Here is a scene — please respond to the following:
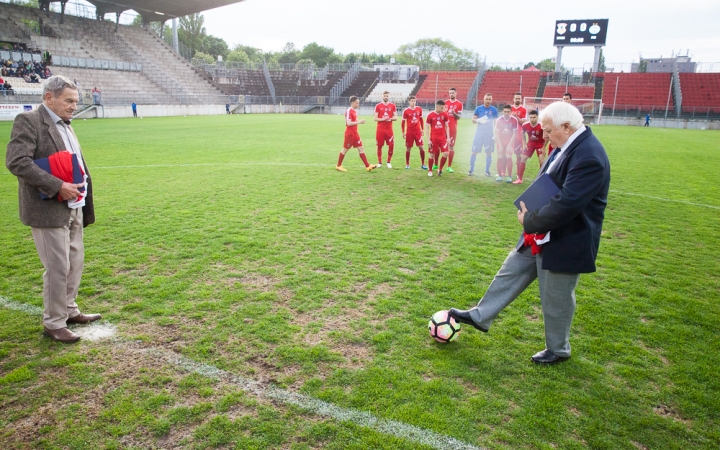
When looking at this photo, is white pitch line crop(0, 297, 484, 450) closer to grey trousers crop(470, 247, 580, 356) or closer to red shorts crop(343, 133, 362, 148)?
grey trousers crop(470, 247, 580, 356)

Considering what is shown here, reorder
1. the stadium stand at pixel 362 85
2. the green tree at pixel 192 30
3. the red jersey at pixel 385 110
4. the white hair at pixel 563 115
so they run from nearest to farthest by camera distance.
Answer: the white hair at pixel 563 115, the red jersey at pixel 385 110, the stadium stand at pixel 362 85, the green tree at pixel 192 30

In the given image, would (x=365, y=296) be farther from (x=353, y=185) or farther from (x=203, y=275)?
(x=353, y=185)

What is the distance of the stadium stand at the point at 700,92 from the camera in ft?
122

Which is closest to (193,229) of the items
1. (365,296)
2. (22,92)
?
(365,296)

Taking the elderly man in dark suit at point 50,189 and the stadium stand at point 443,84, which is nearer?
the elderly man in dark suit at point 50,189

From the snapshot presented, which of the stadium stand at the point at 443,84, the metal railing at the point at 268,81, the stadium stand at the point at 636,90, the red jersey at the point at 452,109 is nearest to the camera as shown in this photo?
the red jersey at the point at 452,109

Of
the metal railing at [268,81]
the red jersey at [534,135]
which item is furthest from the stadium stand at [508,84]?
the red jersey at [534,135]

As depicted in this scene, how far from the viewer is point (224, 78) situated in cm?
5428

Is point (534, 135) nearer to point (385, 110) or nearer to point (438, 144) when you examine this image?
point (438, 144)

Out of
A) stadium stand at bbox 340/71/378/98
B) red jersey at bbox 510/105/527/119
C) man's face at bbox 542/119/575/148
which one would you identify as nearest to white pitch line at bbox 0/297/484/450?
man's face at bbox 542/119/575/148

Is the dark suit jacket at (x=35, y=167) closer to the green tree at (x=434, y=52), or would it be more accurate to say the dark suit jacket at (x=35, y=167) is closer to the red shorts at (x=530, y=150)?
the red shorts at (x=530, y=150)

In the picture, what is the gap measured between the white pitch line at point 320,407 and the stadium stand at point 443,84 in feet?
153

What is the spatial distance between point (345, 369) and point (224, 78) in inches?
2238

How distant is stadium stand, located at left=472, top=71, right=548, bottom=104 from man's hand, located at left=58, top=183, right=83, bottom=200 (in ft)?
146
